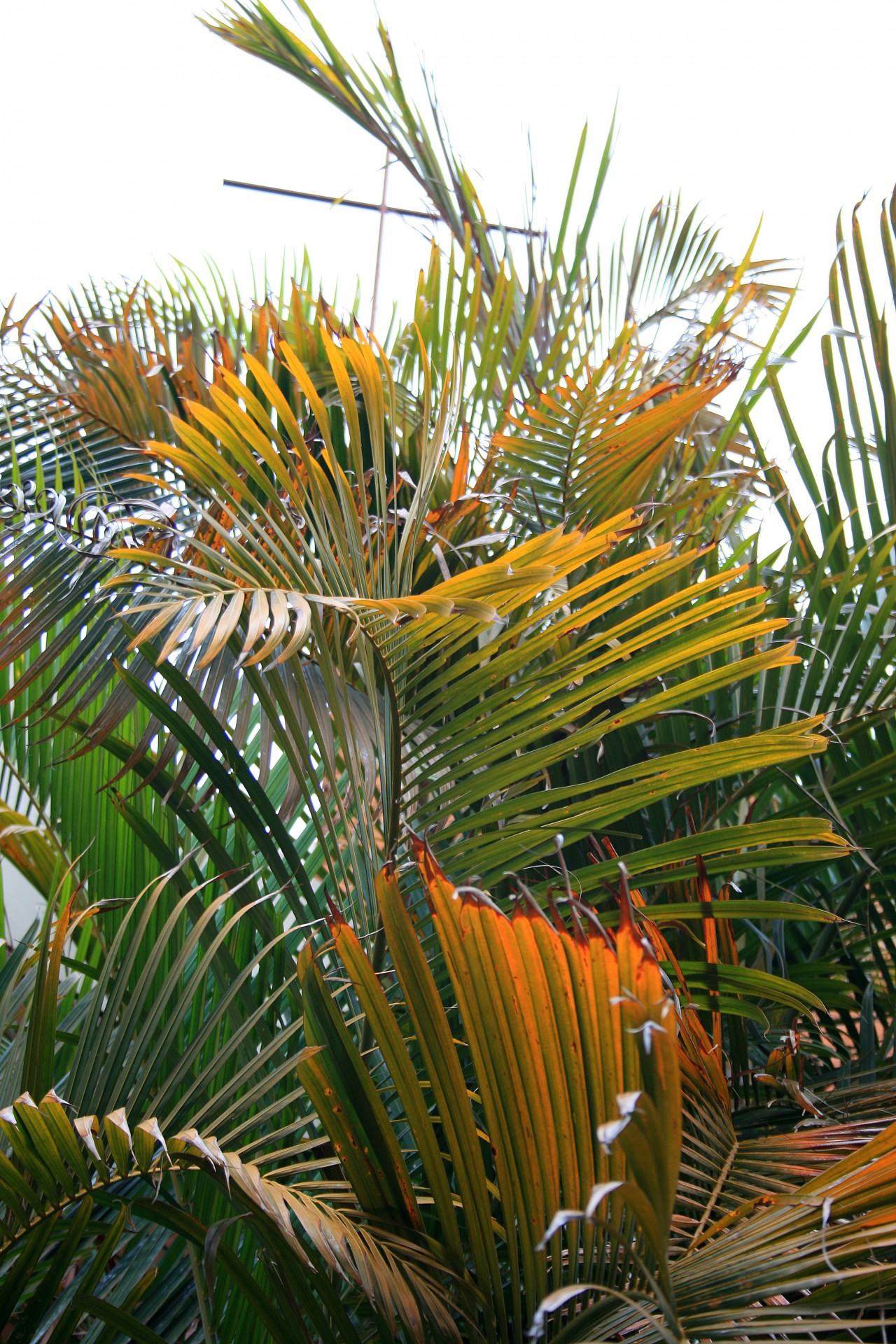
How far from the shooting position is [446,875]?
0.66 metres

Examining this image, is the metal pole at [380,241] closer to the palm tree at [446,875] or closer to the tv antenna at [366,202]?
the tv antenna at [366,202]

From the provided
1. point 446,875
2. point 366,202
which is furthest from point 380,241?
point 446,875

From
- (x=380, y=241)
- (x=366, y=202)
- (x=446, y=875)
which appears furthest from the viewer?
(x=366, y=202)

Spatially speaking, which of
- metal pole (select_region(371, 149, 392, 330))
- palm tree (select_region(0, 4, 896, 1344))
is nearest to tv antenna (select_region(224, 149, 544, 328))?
metal pole (select_region(371, 149, 392, 330))

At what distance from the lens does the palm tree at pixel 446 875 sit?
406 millimetres

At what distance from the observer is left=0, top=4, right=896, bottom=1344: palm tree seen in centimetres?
41

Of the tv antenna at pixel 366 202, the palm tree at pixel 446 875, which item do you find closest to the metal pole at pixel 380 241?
the tv antenna at pixel 366 202

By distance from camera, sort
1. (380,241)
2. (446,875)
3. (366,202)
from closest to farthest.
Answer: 1. (446,875)
2. (380,241)
3. (366,202)

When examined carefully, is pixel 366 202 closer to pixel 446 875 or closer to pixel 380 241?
pixel 380 241

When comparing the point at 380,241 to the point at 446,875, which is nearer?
the point at 446,875

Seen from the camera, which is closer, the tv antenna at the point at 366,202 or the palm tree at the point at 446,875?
the palm tree at the point at 446,875

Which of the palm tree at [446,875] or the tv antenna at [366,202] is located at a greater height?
the tv antenna at [366,202]

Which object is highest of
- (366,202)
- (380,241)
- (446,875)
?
(366,202)

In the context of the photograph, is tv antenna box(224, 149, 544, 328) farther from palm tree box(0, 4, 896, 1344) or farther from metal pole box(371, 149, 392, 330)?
palm tree box(0, 4, 896, 1344)
